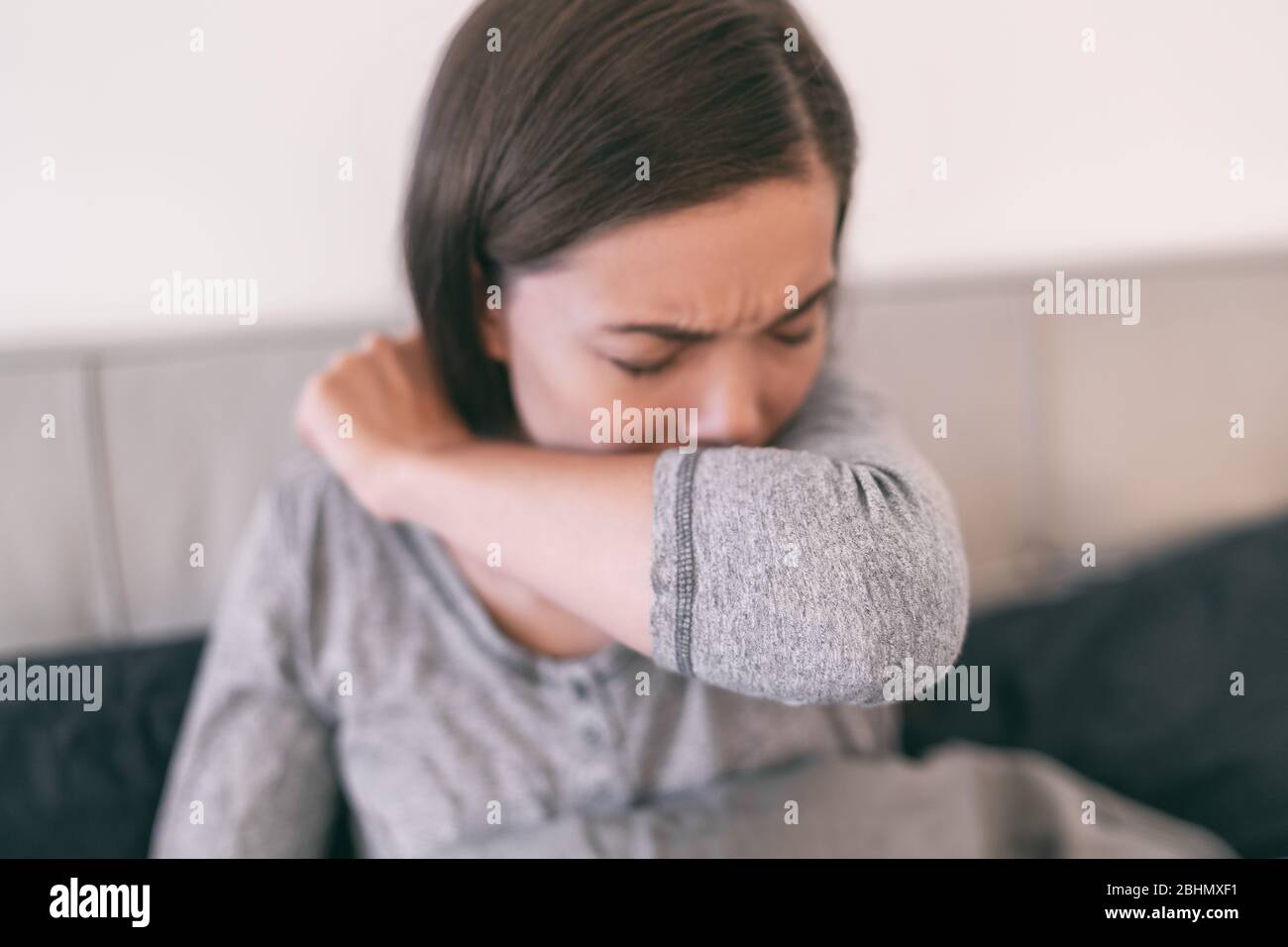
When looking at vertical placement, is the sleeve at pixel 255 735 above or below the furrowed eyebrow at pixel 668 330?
below

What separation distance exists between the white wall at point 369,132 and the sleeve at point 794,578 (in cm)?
29

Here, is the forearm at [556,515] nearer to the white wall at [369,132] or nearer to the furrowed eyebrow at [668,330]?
the furrowed eyebrow at [668,330]

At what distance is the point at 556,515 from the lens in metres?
0.48

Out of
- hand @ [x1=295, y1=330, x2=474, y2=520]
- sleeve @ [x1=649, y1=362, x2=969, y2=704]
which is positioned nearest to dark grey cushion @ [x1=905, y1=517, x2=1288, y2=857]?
sleeve @ [x1=649, y1=362, x2=969, y2=704]

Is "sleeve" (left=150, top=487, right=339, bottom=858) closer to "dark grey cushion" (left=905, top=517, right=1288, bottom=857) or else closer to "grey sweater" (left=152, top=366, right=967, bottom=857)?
"grey sweater" (left=152, top=366, right=967, bottom=857)

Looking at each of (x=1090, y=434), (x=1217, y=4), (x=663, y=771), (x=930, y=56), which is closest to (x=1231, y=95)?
(x=1217, y=4)

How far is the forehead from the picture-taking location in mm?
461


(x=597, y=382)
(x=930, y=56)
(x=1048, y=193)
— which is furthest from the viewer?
(x=1048, y=193)

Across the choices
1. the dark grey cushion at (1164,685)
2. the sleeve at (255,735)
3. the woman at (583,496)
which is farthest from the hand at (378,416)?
the dark grey cushion at (1164,685)

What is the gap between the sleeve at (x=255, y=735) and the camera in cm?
64

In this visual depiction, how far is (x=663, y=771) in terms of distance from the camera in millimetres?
626
